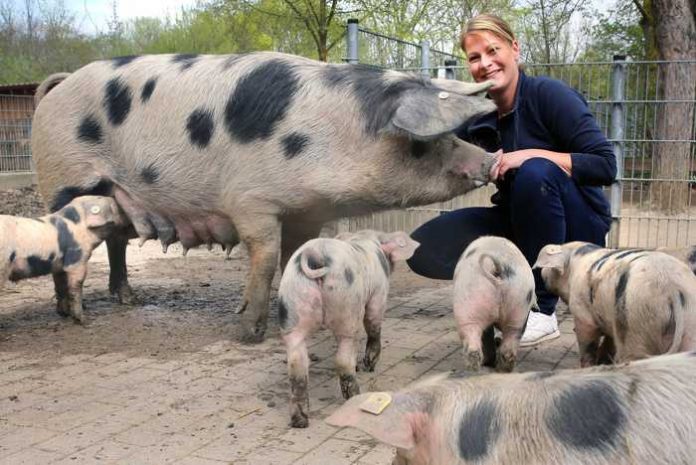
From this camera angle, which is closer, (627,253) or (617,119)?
(627,253)

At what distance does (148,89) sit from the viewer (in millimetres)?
4941

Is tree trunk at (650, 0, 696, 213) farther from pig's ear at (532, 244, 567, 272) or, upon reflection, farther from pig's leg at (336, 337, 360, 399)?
pig's leg at (336, 337, 360, 399)

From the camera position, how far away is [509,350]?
11.3 ft

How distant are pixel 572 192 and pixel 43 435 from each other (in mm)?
3112

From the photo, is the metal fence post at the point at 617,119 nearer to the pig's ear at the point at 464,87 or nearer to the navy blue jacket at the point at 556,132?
the navy blue jacket at the point at 556,132

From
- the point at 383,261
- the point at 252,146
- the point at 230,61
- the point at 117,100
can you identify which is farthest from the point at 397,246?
the point at 117,100

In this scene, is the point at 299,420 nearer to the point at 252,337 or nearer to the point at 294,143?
the point at 252,337

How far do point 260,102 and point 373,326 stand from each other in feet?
5.36

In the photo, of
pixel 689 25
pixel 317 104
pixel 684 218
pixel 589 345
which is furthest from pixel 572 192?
pixel 689 25

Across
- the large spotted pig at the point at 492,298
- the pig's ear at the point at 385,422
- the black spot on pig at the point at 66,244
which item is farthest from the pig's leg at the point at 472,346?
the black spot on pig at the point at 66,244

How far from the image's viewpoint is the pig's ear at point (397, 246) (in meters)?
3.98

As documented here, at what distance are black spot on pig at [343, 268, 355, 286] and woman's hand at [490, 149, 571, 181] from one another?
1.43 m

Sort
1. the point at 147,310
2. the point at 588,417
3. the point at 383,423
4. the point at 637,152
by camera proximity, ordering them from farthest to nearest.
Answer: the point at 637,152
the point at 147,310
the point at 383,423
the point at 588,417

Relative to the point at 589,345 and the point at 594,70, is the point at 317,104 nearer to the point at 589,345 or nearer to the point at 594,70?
the point at 589,345
